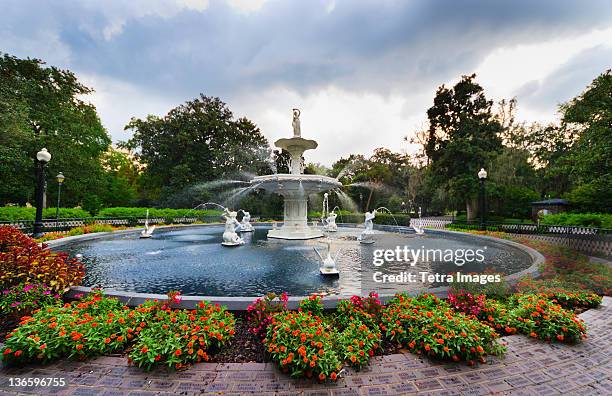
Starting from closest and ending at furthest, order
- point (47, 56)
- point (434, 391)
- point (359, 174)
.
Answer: point (434, 391) < point (47, 56) < point (359, 174)

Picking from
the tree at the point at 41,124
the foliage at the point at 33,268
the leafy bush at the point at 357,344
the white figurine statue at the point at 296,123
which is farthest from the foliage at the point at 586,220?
the tree at the point at 41,124

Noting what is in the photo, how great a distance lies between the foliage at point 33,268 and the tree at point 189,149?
31.1m

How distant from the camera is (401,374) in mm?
3180

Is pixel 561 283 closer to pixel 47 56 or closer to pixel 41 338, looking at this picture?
pixel 41 338

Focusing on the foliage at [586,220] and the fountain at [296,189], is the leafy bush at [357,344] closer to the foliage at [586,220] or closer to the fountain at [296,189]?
the fountain at [296,189]

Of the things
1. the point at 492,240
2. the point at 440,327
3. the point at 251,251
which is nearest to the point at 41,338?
the point at 440,327

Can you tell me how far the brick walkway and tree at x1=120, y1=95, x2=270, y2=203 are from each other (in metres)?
34.8

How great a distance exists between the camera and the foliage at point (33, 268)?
4633 millimetres

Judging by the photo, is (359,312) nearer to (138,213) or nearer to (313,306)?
(313,306)

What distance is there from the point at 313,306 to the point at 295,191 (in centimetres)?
1108

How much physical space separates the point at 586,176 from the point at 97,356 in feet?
73.7

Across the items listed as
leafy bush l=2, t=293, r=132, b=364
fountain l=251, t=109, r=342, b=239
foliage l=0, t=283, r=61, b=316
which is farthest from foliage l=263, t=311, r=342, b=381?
fountain l=251, t=109, r=342, b=239

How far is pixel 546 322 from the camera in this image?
13.2 ft

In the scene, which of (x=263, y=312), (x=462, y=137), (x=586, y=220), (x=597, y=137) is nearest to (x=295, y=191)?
(x=263, y=312)
